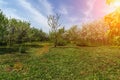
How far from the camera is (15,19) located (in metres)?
87.1

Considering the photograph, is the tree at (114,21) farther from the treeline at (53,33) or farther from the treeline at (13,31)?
the treeline at (13,31)

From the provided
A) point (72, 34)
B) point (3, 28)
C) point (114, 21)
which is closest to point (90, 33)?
point (72, 34)

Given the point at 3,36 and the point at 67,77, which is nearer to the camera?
the point at 67,77

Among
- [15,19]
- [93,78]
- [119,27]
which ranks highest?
[15,19]

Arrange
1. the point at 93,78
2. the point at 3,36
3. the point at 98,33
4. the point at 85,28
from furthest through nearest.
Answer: the point at 85,28, the point at 98,33, the point at 3,36, the point at 93,78

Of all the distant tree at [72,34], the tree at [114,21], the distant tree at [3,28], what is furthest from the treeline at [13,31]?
the tree at [114,21]

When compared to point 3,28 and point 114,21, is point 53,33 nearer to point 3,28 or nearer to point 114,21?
point 3,28

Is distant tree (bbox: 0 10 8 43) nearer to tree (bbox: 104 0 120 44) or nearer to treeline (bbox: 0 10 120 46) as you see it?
treeline (bbox: 0 10 120 46)

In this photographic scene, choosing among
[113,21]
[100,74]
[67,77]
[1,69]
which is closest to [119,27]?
[113,21]

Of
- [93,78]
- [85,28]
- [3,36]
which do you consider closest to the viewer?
[93,78]

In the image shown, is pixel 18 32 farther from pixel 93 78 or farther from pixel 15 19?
pixel 93 78

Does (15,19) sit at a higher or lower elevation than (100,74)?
higher

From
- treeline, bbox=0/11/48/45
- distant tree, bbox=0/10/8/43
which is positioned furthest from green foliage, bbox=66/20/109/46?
distant tree, bbox=0/10/8/43

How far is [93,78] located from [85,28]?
91.7 m
